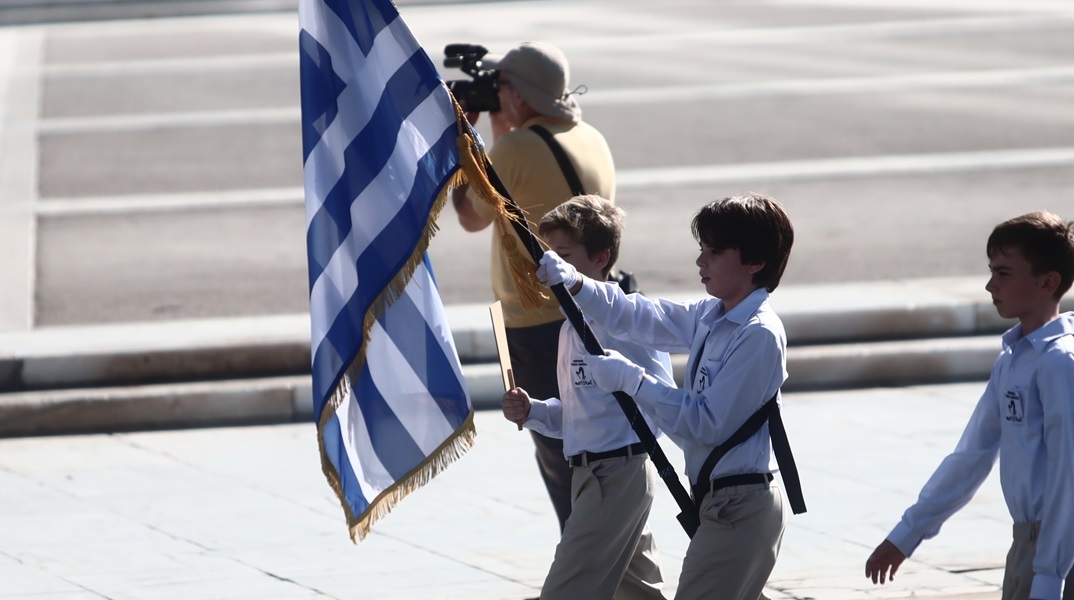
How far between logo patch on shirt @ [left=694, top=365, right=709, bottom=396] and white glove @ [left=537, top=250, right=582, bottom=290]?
433mm

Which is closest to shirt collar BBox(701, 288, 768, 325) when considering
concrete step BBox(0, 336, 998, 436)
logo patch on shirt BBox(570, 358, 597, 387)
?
logo patch on shirt BBox(570, 358, 597, 387)

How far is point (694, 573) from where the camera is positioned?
13.2ft

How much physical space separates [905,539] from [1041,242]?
2.80 ft

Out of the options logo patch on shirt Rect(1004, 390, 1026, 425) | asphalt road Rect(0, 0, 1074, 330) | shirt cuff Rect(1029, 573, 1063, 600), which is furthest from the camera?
asphalt road Rect(0, 0, 1074, 330)

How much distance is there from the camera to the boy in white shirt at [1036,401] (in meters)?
3.77

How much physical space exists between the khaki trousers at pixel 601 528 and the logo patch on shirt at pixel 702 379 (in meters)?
0.52

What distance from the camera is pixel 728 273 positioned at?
4.06 meters

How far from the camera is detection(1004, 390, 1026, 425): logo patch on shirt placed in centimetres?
387

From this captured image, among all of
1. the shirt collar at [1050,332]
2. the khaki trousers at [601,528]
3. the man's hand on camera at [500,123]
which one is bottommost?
the khaki trousers at [601,528]

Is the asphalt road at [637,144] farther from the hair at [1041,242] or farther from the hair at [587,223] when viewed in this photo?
the hair at [1041,242]

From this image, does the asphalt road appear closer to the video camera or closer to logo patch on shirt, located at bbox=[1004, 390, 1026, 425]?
the video camera

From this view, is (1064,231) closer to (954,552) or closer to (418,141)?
(418,141)

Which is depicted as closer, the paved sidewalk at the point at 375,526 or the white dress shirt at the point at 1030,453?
the white dress shirt at the point at 1030,453

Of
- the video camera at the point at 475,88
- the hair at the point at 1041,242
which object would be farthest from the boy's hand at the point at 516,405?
the video camera at the point at 475,88
